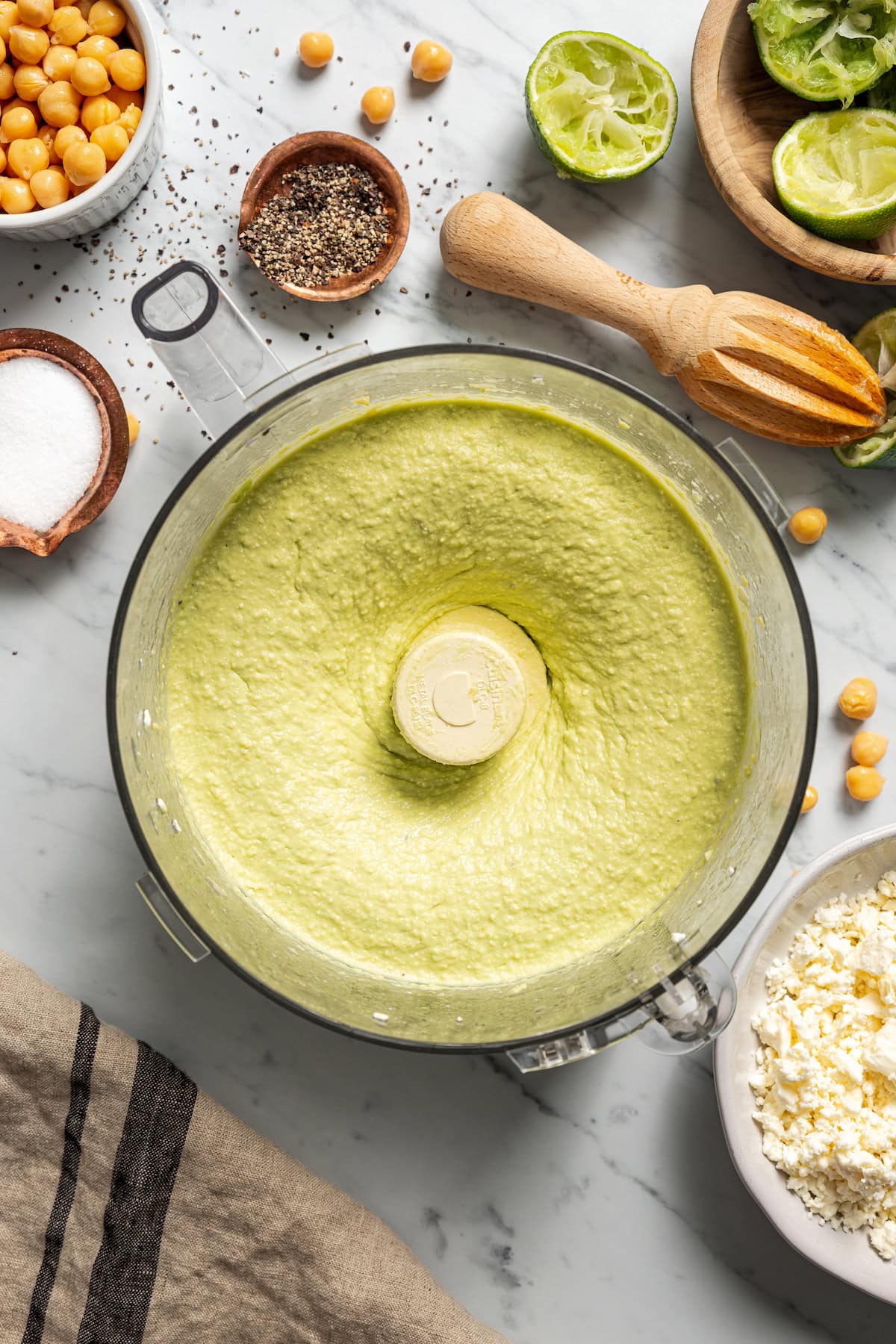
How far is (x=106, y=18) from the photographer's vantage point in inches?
75.8

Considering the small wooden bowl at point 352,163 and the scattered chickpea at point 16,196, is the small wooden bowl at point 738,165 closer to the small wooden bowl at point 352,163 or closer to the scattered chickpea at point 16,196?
the small wooden bowl at point 352,163

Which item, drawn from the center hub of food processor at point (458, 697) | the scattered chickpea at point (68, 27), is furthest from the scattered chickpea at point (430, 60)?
the center hub of food processor at point (458, 697)

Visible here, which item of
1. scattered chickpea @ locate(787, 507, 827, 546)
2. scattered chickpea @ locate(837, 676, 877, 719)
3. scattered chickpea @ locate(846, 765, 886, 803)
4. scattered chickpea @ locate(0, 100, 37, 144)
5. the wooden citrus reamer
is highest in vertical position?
scattered chickpea @ locate(0, 100, 37, 144)

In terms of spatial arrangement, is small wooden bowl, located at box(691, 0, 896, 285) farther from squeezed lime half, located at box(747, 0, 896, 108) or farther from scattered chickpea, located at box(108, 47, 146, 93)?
scattered chickpea, located at box(108, 47, 146, 93)

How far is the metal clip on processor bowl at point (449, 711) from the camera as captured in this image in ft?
5.40

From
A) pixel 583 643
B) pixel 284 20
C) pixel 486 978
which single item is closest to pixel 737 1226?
pixel 486 978

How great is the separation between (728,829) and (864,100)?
136cm

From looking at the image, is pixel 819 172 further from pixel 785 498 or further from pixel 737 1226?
pixel 737 1226

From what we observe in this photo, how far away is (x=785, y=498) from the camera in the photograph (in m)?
2.08

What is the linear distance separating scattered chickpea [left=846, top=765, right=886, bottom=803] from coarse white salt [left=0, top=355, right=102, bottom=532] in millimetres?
1543

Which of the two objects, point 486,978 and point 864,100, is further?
point 864,100

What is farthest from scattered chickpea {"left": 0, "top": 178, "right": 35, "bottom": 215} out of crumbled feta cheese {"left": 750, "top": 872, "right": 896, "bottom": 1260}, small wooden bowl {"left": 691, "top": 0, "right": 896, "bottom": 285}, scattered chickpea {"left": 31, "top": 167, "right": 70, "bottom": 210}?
crumbled feta cheese {"left": 750, "top": 872, "right": 896, "bottom": 1260}

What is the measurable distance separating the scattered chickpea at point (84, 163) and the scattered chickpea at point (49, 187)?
3 centimetres

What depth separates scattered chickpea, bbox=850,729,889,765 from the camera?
2.06 metres
